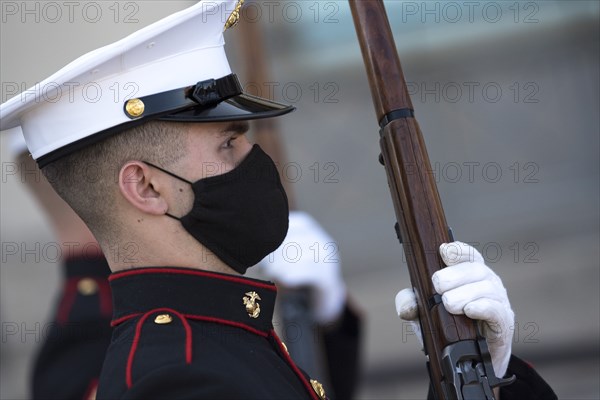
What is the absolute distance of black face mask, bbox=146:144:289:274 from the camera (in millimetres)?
1958

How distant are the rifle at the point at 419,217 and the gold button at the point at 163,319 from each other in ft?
1.86

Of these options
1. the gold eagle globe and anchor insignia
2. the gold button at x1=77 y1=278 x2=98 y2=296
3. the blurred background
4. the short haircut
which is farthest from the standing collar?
the blurred background

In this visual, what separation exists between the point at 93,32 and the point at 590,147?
389 cm

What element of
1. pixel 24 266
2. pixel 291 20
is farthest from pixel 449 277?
pixel 291 20

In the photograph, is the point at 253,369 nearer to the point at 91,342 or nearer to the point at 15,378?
the point at 91,342

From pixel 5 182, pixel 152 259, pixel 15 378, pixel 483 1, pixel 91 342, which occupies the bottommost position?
pixel 15 378

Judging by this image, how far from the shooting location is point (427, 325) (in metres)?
2.08

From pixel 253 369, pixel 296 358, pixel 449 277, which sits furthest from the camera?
pixel 296 358

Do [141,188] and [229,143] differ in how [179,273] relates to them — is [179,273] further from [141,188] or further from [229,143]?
[229,143]

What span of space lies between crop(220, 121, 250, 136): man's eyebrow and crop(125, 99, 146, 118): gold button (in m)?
0.18

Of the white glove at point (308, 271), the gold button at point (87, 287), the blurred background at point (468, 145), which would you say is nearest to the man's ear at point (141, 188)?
the gold button at point (87, 287)

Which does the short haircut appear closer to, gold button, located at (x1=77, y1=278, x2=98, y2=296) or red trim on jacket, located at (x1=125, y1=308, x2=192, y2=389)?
red trim on jacket, located at (x1=125, y1=308, x2=192, y2=389)

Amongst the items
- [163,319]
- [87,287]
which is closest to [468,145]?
[87,287]

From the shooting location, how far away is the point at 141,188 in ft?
6.40
